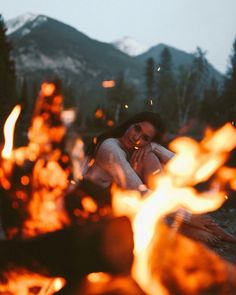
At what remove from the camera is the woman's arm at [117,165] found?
491cm

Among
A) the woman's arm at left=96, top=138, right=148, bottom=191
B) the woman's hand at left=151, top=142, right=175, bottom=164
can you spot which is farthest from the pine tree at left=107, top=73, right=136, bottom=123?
the woman's arm at left=96, top=138, right=148, bottom=191

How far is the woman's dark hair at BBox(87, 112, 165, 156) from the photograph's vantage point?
5.29 meters

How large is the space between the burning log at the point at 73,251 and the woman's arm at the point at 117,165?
1.99 m

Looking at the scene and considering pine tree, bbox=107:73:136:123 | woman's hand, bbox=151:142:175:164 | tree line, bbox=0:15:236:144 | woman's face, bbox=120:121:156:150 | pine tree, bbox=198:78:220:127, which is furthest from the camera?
pine tree, bbox=107:73:136:123

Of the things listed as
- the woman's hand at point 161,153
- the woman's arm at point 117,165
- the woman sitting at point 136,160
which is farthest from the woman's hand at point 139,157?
the woman's arm at point 117,165

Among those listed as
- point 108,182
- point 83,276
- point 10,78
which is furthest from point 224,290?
point 10,78

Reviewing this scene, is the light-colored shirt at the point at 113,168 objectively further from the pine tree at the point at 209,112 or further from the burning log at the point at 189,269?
the pine tree at the point at 209,112

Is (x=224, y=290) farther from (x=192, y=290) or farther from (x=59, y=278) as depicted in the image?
(x=59, y=278)

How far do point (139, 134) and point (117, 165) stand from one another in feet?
1.77

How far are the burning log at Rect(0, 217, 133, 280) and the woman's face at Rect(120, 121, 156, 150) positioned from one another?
2.48 metres

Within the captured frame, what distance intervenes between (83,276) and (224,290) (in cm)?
102

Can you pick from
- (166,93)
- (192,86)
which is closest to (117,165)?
(192,86)

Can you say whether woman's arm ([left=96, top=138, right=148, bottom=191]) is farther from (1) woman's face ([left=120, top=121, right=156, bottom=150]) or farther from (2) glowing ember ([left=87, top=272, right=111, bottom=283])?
(2) glowing ember ([left=87, top=272, right=111, bottom=283])

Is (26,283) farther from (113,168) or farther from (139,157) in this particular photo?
(139,157)
